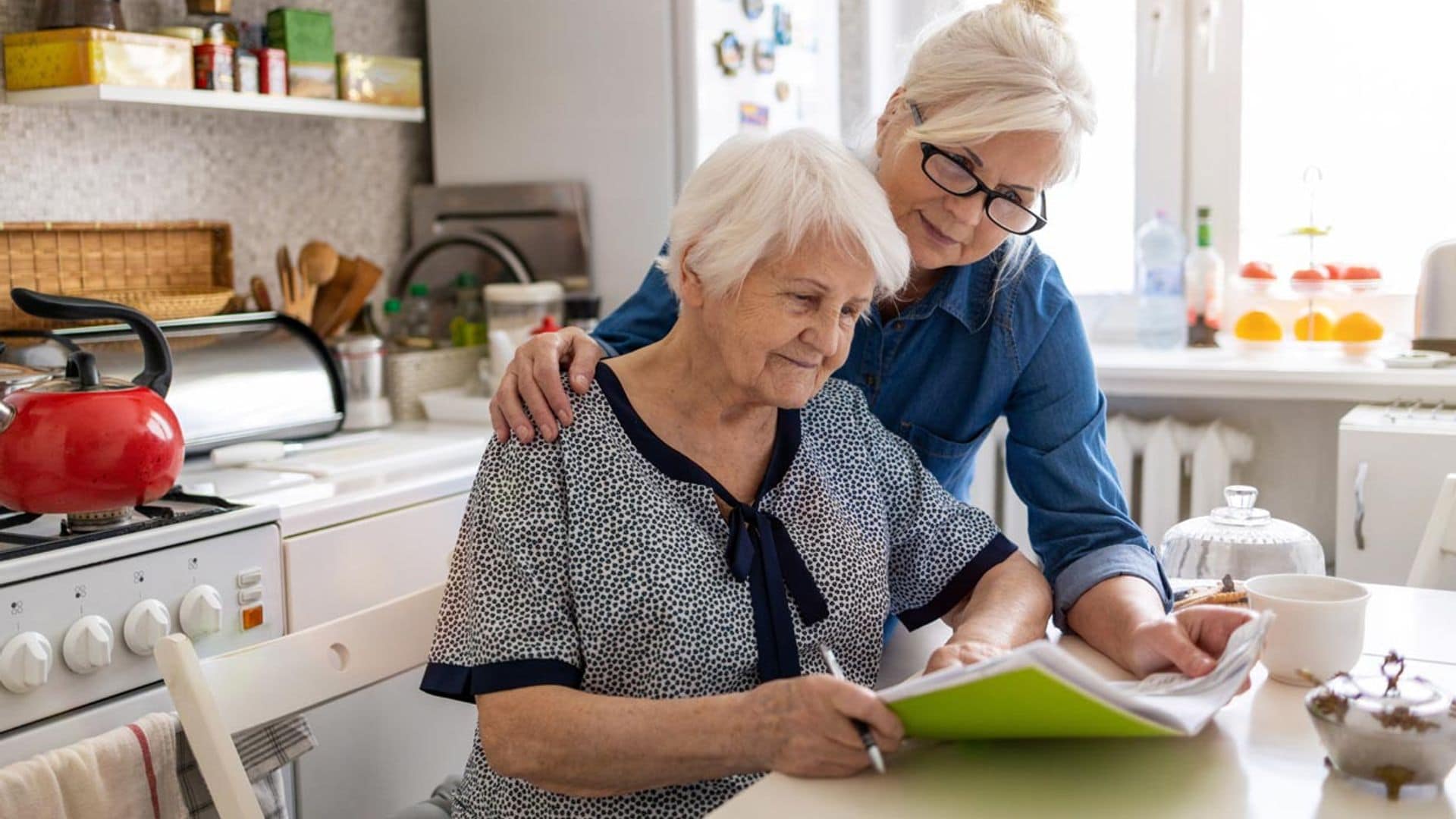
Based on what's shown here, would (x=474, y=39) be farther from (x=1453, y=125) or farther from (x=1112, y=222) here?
(x=1453, y=125)

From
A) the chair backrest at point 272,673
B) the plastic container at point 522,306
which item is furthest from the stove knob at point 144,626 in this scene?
the plastic container at point 522,306

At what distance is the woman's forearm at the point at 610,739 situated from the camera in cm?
105

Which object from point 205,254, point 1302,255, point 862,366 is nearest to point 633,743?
point 862,366

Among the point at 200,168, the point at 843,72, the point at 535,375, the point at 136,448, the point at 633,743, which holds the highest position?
the point at 843,72

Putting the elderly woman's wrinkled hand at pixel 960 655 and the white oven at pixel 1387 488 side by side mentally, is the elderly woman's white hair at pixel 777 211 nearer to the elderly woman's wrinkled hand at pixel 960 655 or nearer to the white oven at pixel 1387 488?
the elderly woman's wrinkled hand at pixel 960 655

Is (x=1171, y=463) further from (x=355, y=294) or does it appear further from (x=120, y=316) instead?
(x=120, y=316)

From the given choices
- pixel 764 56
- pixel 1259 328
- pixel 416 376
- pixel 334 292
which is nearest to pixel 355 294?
pixel 334 292

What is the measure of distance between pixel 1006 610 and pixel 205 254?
1768 mm

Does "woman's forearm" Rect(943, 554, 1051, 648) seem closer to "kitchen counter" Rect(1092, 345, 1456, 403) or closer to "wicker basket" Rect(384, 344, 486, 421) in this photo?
"kitchen counter" Rect(1092, 345, 1456, 403)

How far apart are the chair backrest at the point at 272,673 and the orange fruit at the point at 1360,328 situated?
1954 millimetres

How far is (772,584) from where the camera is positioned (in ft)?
4.11

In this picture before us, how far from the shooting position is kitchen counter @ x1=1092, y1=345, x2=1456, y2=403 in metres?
2.45

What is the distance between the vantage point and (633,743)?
108 cm

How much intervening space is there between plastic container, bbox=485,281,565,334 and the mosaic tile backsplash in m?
0.33
